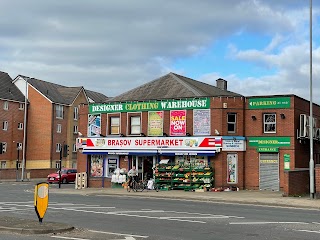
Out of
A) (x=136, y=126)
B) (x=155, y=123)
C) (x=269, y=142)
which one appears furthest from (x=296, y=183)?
(x=136, y=126)

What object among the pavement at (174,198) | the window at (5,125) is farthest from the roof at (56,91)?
the pavement at (174,198)

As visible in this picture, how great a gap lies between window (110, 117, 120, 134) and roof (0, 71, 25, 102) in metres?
31.0

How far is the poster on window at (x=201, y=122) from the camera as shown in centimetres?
3084

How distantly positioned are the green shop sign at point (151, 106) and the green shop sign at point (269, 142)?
3879 millimetres

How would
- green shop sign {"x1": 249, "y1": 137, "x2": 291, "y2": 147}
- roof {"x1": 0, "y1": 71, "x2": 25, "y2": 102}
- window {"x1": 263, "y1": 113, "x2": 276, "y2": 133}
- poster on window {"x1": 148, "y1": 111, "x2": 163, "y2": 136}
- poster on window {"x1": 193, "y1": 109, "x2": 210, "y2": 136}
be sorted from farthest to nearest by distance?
1. roof {"x1": 0, "y1": 71, "x2": 25, "y2": 102}
2. poster on window {"x1": 148, "y1": 111, "x2": 163, "y2": 136}
3. poster on window {"x1": 193, "y1": 109, "x2": 210, "y2": 136}
4. window {"x1": 263, "y1": 113, "x2": 276, "y2": 133}
5. green shop sign {"x1": 249, "y1": 137, "x2": 291, "y2": 147}

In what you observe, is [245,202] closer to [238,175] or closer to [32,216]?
[238,175]

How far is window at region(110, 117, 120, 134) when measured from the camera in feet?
113

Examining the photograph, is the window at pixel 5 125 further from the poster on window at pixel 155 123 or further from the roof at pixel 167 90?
the poster on window at pixel 155 123

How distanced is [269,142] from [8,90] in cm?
4345

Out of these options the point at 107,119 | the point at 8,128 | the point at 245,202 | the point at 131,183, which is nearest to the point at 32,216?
the point at 245,202

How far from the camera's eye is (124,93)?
37125 mm

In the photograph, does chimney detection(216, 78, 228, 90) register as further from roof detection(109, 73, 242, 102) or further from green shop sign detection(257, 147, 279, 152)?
green shop sign detection(257, 147, 279, 152)

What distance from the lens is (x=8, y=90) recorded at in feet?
206

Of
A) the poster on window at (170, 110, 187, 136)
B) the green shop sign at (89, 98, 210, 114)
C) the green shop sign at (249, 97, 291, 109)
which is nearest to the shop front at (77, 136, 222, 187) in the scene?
the poster on window at (170, 110, 187, 136)
